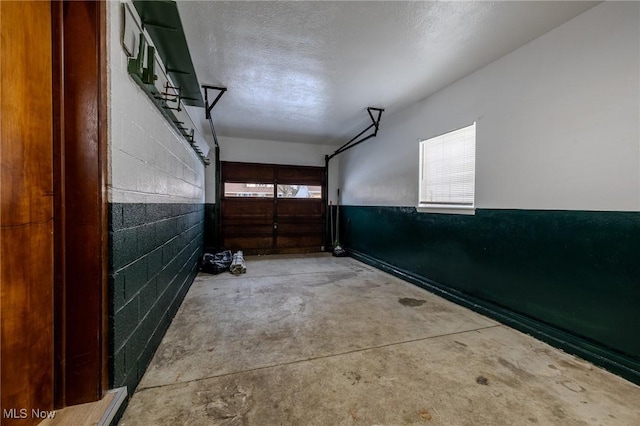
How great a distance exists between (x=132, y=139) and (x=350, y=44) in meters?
2.10

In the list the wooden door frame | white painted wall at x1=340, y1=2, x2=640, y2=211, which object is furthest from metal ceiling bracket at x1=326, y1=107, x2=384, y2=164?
the wooden door frame

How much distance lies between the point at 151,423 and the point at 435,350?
198 cm

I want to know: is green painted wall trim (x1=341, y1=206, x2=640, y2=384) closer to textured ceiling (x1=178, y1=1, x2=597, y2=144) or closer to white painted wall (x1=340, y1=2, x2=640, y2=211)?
Answer: white painted wall (x1=340, y1=2, x2=640, y2=211)

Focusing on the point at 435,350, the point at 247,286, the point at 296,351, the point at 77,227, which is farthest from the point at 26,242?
the point at 247,286

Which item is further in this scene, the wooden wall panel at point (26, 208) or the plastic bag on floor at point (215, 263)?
the plastic bag on floor at point (215, 263)

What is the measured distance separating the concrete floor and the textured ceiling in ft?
9.00

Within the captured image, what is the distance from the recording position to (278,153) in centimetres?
649

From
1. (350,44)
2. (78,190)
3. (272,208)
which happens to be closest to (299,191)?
(272,208)

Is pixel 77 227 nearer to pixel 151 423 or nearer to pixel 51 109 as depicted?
pixel 51 109

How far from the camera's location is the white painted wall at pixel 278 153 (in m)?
6.16

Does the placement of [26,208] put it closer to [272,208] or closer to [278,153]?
[272,208]

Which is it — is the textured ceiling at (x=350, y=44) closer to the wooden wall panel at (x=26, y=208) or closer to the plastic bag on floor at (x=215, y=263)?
the wooden wall panel at (x=26, y=208)

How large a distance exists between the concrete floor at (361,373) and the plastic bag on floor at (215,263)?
1.44 metres

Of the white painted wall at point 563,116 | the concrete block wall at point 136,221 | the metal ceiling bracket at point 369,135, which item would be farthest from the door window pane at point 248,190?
the white painted wall at point 563,116
